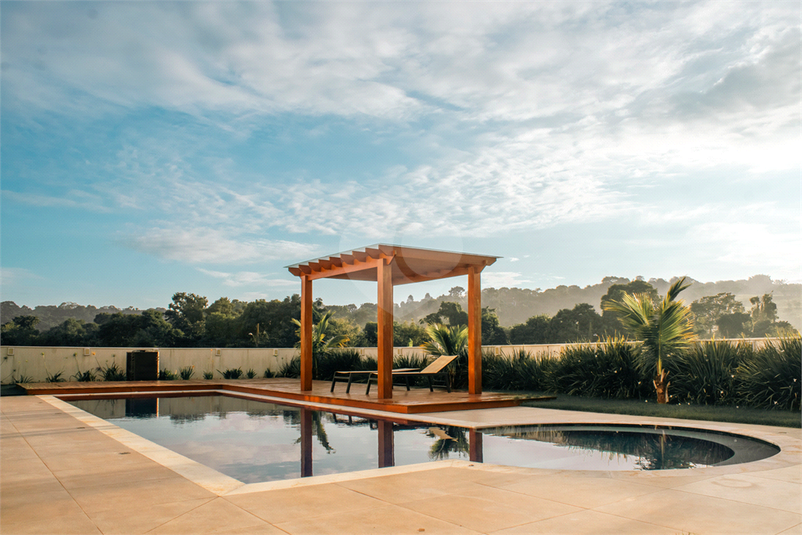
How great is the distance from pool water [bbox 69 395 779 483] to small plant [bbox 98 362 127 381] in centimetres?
800

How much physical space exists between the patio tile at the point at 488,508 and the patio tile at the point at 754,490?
A: 3.52 ft

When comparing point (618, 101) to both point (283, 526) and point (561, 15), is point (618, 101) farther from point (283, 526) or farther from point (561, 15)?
point (283, 526)

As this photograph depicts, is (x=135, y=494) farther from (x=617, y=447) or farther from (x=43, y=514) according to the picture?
(x=617, y=447)

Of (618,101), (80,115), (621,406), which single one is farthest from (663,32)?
(80,115)

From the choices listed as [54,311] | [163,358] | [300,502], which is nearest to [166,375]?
[163,358]

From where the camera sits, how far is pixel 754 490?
3561 millimetres

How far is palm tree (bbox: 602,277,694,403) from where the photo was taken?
9391 millimetres

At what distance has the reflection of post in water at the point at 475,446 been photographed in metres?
4.99

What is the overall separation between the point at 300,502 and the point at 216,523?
1.89 feet

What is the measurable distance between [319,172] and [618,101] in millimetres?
21659

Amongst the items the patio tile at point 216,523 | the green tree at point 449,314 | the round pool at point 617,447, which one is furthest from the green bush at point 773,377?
the green tree at point 449,314

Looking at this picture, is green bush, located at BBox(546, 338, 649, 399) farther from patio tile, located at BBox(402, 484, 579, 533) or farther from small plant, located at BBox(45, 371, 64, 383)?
small plant, located at BBox(45, 371, 64, 383)

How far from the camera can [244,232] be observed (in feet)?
158

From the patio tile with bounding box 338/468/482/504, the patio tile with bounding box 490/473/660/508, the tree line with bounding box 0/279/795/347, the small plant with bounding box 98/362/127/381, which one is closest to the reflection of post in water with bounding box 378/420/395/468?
the patio tile with bounding box 338/468/482/504
